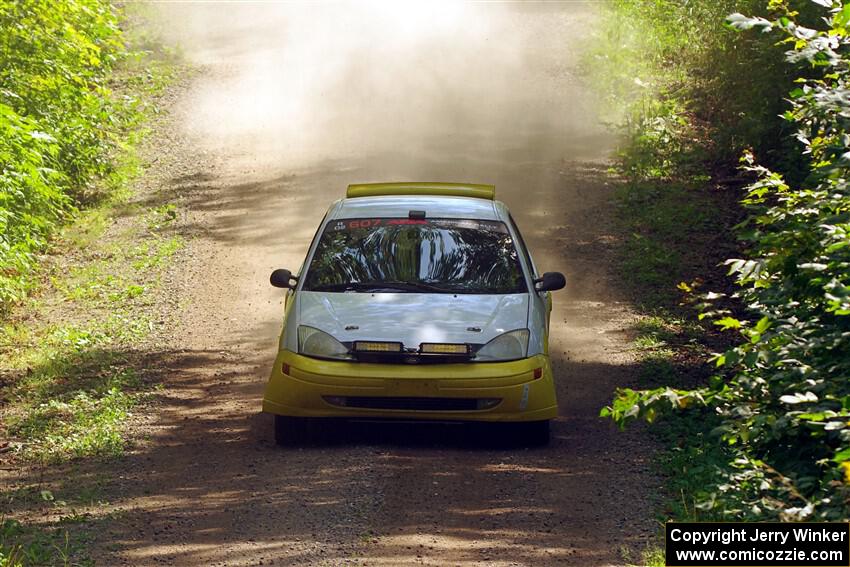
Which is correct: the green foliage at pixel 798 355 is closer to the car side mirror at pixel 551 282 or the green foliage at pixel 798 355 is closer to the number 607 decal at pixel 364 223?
the car side mirror at pixel 551 282

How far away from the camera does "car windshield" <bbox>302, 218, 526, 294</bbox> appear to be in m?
10.1

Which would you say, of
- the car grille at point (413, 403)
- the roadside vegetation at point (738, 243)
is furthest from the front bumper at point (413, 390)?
the roadside vegetation at point (738, 243)

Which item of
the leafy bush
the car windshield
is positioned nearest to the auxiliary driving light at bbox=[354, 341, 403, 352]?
the car windshield

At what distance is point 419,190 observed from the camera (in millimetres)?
11586

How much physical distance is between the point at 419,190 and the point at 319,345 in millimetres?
2712

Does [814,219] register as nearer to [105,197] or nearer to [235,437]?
[235,437]

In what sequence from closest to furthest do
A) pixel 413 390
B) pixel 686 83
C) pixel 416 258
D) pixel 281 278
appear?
pixel 413 390, pixel 281 278, pixel 416 258, pixel 686 83

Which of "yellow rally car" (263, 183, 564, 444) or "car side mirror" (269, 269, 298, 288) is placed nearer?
"yellow rally car" (263, 183, 564, 444)

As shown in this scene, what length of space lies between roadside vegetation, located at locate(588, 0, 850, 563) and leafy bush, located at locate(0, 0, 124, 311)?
6605 mm

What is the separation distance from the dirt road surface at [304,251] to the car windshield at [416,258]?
1.29 m

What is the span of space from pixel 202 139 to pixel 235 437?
14.4m

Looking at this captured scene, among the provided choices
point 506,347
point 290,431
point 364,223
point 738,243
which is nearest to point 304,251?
point 738,243

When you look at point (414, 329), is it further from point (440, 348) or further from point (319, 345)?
point (319, 345)

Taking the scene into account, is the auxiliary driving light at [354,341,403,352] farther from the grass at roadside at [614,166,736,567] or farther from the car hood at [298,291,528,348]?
the grass at roadside at [614,166,736,567]
